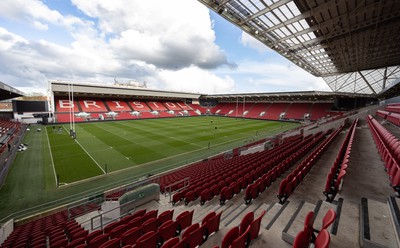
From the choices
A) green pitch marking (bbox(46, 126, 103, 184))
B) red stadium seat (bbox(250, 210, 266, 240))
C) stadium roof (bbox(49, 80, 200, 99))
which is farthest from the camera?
stadium roof (bbox(49, 80, 200, 99))

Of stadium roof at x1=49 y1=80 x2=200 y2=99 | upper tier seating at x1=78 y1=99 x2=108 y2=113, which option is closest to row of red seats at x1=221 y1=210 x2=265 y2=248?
stadium roof at x1=49 y1=80 x2=200 y2=99

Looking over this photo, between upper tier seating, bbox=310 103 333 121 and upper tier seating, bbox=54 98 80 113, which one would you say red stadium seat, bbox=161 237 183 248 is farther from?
upper tier seating, bbox=310 103 333 121

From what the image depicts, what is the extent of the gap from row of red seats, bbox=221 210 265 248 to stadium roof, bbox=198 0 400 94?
42.6 feet

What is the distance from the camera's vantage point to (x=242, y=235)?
2512 millimetres

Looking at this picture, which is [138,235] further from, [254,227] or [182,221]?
[254,227]

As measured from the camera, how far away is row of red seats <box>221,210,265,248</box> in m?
2.49

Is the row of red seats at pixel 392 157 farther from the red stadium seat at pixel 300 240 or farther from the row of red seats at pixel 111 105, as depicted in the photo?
the row of red seats at pixel 111 105

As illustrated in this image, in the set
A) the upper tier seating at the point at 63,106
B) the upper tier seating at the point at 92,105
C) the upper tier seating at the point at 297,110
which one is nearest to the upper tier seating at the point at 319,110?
the upper tier seating at the point at 297,110

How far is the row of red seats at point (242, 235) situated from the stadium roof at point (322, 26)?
1299cm

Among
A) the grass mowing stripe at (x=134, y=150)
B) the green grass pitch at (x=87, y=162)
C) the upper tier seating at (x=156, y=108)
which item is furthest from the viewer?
the upper tier seating at (x=156, y=108)

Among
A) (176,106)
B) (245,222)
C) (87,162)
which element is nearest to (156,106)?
(176,106)

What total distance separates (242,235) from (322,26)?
1848 centimetres

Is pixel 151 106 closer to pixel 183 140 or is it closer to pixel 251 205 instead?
pixel 183 140

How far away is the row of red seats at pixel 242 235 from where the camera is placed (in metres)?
2.49
